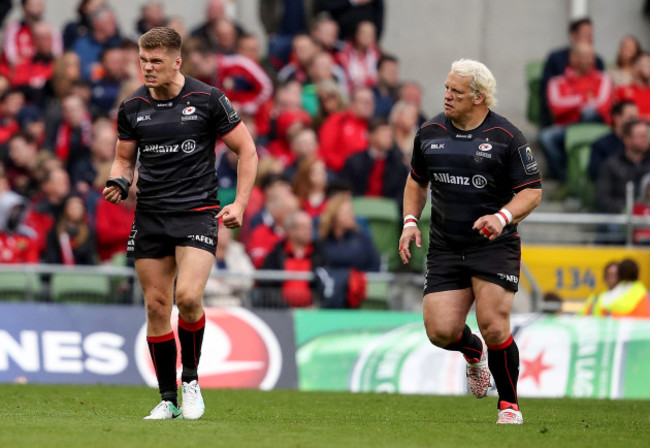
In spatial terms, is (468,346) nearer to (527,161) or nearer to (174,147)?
(527,161)

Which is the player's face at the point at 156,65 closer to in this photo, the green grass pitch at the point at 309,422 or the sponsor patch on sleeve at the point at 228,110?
the sponsor patch on sleeve at the point at 228,110

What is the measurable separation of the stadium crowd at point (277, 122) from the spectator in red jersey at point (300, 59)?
0.07 feet

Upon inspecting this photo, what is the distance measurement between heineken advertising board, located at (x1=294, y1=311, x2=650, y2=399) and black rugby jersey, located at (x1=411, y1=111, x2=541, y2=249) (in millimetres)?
4857

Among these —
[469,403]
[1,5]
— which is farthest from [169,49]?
[1,5]

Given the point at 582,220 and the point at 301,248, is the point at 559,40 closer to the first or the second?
the point at 582,220

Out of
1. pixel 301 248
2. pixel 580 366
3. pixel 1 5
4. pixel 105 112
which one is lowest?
pixel 580 366

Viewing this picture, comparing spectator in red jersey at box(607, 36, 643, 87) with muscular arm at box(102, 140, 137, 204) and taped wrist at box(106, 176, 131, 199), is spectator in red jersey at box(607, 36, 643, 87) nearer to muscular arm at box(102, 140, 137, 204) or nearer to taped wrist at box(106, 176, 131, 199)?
muscular arm at box(102, 140, 137, 204)

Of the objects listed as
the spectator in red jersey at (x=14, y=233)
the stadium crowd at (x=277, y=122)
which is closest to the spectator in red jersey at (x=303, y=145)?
the stadium crowd at (x=277, y=122)

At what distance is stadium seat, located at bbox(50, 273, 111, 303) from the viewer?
14.3m

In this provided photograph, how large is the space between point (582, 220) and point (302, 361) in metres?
4.38

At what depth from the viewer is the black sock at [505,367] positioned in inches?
343

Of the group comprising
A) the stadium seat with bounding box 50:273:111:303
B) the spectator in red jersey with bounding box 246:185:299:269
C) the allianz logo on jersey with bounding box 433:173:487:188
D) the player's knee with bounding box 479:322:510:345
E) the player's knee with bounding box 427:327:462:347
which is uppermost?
the allianz logo on jersey with bounding box 433:173:487:188

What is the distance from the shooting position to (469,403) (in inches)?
449

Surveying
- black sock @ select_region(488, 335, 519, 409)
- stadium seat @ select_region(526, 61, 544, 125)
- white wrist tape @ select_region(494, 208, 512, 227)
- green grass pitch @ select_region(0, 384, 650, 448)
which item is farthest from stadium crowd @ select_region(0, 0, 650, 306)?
white wrist tape @ select_region(494, 208, 512, 227)
